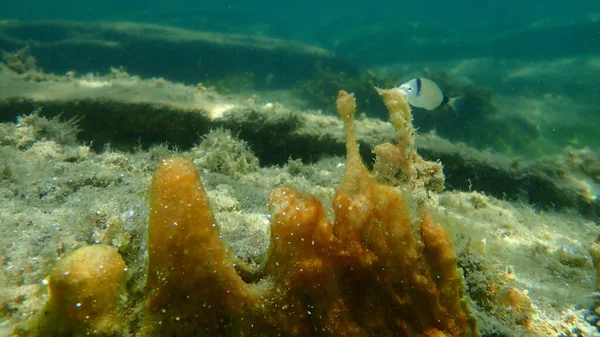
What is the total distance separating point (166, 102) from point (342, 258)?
4.30 m

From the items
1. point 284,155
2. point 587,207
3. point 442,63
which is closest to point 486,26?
point 442,63

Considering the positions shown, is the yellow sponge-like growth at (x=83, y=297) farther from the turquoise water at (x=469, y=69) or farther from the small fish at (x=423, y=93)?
the turquoise water at (x=469, y=69)

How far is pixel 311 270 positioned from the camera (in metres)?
1.51

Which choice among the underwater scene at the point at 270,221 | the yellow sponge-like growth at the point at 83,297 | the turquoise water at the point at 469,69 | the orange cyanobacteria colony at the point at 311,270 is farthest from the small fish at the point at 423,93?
the turquoise water at the point at 469,69

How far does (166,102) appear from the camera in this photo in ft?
16.5

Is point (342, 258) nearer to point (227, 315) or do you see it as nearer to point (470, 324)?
point (227, 315)

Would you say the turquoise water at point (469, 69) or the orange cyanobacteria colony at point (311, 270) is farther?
the turquoise water at point (469, 69)

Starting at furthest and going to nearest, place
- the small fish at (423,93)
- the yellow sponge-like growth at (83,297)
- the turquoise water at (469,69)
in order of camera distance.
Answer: the turquoise water at (469,69), the small fish at (423,93), the yellow sponge-like growth at (83,297)

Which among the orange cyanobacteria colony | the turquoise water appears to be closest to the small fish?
the orange cyanobacteria colony

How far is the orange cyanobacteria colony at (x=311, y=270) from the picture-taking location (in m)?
1.40

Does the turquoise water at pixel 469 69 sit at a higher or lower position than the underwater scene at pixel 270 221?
higher

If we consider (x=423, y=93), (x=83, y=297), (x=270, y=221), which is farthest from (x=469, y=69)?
(x=83, y=297)

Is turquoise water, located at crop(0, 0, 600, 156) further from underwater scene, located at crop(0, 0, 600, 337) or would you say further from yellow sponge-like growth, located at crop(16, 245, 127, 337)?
yellow sponge-like growth, located at crop(16, 245, 127, 337)

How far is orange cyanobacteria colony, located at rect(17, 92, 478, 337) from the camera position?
140 cm
